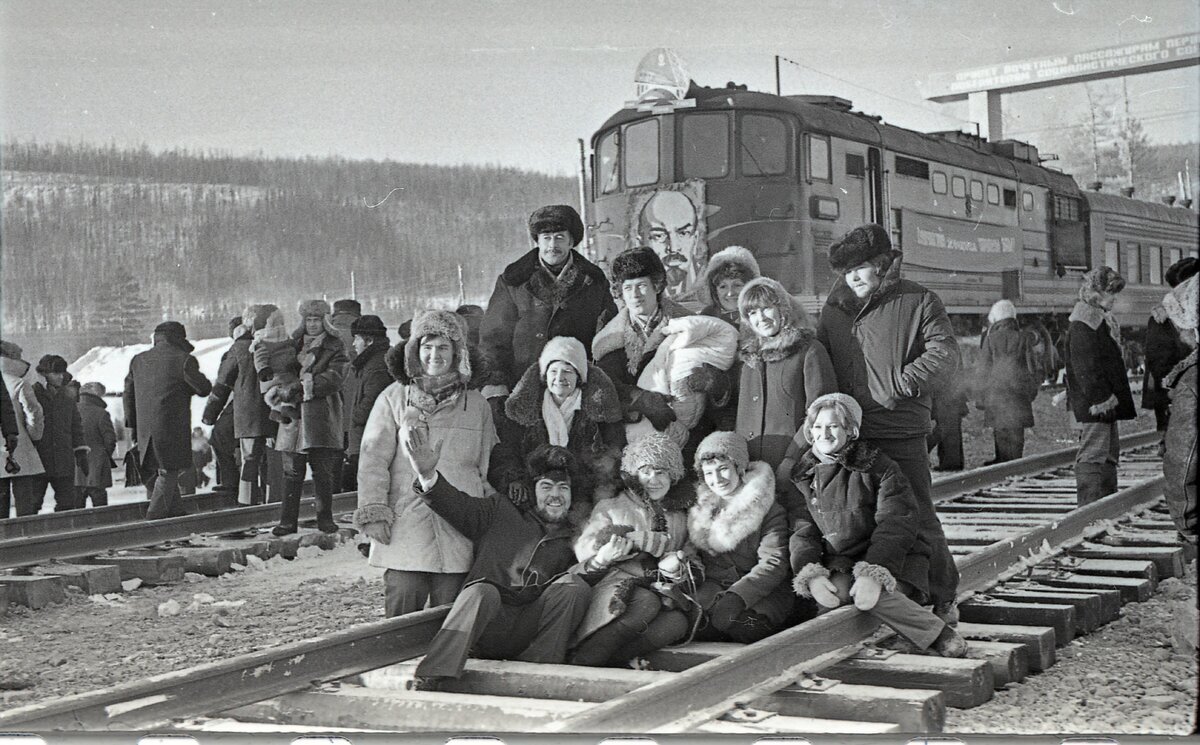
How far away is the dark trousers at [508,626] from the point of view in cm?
380

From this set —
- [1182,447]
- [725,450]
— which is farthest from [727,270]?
[1182,447]

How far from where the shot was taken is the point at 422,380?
4.08m

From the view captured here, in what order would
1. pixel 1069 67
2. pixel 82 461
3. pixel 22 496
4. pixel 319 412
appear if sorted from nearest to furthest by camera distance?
1. pixel 1069 67
2. pixel 319 412
3. pixel 22 496
4. pixel 82 461

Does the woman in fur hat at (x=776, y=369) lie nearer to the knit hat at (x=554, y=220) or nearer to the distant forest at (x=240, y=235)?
the knit hat at (x=554, y=220)

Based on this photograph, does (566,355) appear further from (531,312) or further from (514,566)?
(514,566)

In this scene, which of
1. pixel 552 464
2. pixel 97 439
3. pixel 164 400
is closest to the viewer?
pixel 552 464

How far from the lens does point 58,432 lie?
5996 mm

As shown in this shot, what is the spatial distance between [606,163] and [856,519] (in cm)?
144

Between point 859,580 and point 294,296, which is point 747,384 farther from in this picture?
point 294,296

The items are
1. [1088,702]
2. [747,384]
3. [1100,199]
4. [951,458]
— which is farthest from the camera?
[951,458]

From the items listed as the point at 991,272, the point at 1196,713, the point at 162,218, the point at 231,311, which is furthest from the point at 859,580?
the point at 162,218

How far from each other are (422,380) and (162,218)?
0.97 meters

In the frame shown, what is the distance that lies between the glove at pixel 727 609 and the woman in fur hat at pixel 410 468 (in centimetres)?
78

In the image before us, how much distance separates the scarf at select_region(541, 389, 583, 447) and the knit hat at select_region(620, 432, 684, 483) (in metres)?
0.21
